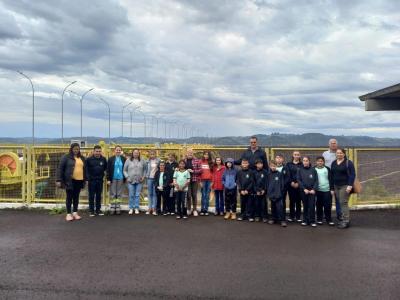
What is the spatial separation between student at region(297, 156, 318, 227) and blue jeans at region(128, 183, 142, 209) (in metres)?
4.32

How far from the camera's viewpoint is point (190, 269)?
18.6 feet

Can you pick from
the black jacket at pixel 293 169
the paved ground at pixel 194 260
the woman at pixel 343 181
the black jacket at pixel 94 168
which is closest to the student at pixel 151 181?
the paved ground at pixel 194 260

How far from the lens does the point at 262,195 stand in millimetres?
9289

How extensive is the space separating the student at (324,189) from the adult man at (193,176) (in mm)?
3061

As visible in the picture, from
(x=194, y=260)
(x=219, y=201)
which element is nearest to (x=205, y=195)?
(x=219, y=201)

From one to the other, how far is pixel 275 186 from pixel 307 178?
0.78 m

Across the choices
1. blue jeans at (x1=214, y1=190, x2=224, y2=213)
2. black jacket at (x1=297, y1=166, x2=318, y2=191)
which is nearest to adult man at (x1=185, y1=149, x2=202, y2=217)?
blue jeans at (x1=214, y1=190, x2=224, y2=213)

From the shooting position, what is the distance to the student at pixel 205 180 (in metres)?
9.99

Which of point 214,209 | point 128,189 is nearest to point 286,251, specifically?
point 214,209

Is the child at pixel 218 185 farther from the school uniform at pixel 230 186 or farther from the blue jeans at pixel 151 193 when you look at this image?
the blue jeans at pixel 151 193

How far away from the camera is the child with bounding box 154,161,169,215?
32.5 ft

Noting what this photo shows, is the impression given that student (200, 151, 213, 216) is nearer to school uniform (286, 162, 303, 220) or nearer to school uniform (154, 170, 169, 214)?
school uniform (154, 170, 169, 214)

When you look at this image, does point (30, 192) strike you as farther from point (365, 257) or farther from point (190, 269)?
point (365, 257)

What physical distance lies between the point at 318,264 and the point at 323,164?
12.1 feet
